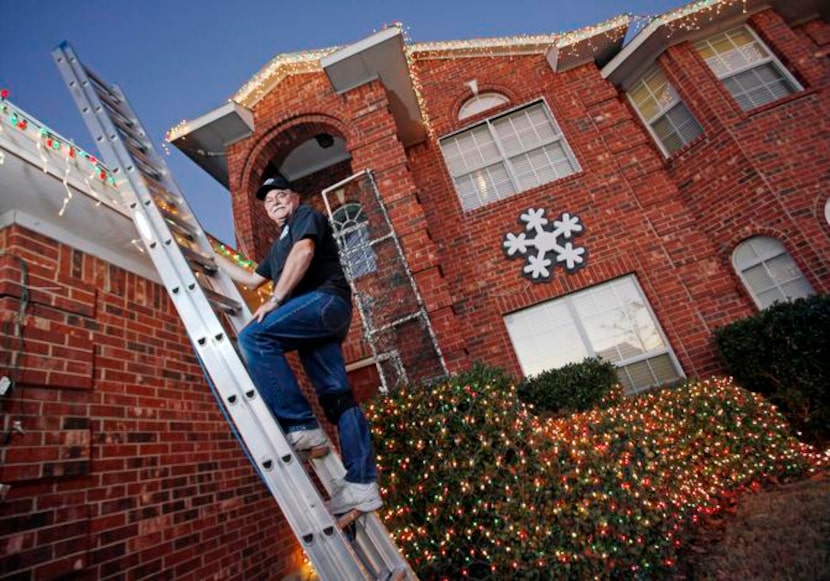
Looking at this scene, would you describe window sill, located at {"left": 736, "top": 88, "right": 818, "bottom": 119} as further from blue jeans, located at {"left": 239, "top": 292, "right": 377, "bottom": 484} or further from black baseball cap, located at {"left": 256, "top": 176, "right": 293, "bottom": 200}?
blue jeans, located at {"left": 239, "top": 292, "right": 377, "bottom": 484}

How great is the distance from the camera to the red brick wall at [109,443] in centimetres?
200

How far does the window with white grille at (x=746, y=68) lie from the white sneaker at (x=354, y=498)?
28.3 ft

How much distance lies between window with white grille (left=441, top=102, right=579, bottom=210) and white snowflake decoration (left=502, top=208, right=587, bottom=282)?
35.0 inches

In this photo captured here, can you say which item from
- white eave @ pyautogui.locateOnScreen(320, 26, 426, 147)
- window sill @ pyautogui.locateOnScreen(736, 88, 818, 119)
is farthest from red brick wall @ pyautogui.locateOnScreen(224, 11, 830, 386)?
white eave @ pyautogui.locateOnScreen(320, 26, 426, 147)

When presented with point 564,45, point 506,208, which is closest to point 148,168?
point 506,208

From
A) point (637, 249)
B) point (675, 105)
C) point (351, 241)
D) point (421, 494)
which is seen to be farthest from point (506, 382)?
point (675, 105)

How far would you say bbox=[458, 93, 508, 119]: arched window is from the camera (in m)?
7.81

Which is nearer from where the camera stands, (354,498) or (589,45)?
(354,498)

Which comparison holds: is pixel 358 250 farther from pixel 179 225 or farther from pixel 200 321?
pixel 200 321

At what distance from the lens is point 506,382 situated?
324 cm

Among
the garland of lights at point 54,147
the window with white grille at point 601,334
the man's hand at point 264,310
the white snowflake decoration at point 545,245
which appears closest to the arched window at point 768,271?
the window with white grille at point 601,334

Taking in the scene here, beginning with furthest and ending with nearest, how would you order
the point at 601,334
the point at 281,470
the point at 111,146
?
the point at 601,334 < the point at 111,146 < the point at 281,470

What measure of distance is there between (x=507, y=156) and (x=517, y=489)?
625 centimetres

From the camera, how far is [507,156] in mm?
7316
